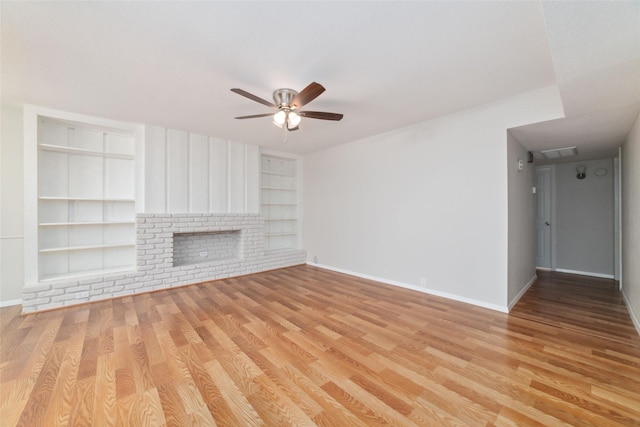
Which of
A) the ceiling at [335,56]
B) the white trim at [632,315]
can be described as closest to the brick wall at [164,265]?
the ceiling at [335,56]

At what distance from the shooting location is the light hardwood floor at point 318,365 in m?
1.55

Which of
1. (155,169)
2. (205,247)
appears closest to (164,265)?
(205,247)

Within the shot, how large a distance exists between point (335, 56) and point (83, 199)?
4.09 metres

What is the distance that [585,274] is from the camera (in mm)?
4918

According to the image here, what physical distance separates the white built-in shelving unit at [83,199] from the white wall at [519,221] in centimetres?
560

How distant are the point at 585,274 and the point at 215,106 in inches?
289

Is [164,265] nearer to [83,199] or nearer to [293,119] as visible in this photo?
[83,199]

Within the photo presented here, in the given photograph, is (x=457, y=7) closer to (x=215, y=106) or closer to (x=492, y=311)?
(x=215, y=106)

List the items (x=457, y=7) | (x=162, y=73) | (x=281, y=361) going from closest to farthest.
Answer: (x=457, y=7) → (x=281, y=361) → (x=162, y=73)

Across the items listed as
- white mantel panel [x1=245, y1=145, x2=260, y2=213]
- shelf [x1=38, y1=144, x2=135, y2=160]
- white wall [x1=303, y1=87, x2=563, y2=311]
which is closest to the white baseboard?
white wall [x1=303, y1=87, x2=563, y2=311]

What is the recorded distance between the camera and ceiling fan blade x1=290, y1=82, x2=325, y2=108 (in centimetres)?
213

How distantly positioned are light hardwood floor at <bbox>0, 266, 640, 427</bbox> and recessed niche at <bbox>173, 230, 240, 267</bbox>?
4.49 feet

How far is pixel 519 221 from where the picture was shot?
3559mm

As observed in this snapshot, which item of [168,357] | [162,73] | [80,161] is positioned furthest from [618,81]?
[80,161]
